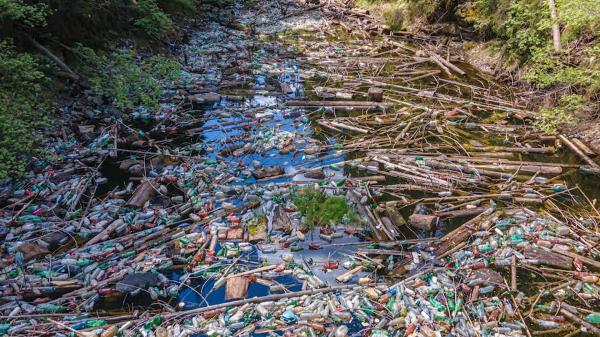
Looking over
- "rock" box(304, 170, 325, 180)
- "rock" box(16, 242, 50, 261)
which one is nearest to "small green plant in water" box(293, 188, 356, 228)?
"rock" box(304, 170, 325, 180)

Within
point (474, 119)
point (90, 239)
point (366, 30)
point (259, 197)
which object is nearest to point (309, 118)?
point (259, 197)

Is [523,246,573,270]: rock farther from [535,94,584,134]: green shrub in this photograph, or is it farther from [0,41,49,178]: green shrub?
[0,41,49,178]: green shrub

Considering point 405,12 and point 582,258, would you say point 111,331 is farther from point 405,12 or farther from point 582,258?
point 405,12

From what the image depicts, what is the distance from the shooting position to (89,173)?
8438 mm

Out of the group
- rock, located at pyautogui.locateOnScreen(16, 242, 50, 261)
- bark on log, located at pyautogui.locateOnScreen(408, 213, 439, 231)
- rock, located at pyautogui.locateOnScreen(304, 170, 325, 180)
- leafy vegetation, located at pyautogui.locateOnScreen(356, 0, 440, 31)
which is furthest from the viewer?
leafy vegetation, located at pyautogui.locateOnScreen(356, 0, 440, 31)

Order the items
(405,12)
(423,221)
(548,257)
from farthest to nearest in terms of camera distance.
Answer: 1. (405,12)
2. (423,221)
3. (548,257)

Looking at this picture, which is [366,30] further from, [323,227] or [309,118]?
[323,227]

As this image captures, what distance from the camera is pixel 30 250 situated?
20.9 ft

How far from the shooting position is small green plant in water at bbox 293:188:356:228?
24.2 feet

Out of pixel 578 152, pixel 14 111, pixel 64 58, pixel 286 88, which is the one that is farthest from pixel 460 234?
pixel 64 58

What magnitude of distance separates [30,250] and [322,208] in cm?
513

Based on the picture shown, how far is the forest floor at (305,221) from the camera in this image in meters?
5.61

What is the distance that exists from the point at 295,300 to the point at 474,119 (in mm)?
8429

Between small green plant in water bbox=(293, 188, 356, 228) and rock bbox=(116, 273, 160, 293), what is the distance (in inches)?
114
